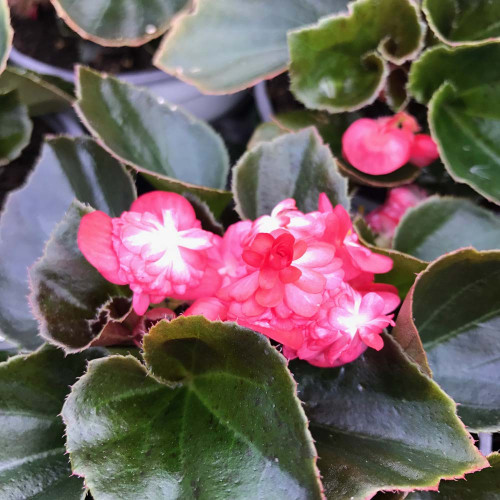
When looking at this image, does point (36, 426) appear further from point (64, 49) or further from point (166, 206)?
point (64, 49)

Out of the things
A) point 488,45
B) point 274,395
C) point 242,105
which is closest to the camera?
point 274,395

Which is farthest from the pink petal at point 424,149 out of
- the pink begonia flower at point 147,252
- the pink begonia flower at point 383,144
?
the pink begonia flower at point 147,252

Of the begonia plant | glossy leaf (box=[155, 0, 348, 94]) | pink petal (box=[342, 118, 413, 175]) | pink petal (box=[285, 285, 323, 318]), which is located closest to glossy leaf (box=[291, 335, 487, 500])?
the begonia plant

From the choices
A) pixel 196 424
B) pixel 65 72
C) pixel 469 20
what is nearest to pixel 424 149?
pixel 469 20

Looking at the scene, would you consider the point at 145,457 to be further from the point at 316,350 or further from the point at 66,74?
the point at 66,74

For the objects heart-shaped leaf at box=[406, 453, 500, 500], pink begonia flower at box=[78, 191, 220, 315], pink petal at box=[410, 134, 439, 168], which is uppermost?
pink begonia flower at box=[78, 191, 220, 315]

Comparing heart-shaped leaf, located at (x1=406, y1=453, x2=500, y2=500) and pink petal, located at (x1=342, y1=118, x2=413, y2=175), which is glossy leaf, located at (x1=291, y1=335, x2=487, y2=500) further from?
pink petal, located at (x1=342, y1=118, x2=413, y2=175)

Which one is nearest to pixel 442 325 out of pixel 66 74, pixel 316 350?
pixel 316 350
